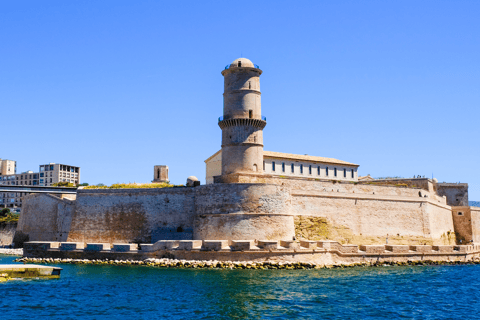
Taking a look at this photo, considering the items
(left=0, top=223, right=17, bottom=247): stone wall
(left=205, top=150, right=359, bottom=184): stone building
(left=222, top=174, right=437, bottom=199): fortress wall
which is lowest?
(left=0, top=223, right=17, bottom=247): stone wall

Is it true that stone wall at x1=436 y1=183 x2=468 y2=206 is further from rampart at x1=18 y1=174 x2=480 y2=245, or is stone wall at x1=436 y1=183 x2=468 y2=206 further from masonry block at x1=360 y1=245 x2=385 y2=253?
masonry block at x1=360 y1=245 x2=385 y2=253

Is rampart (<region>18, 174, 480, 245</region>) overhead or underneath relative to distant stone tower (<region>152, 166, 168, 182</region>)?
underneath

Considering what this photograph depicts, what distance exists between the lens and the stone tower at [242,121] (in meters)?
34.4

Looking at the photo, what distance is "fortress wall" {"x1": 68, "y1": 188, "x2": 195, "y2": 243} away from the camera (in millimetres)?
34375

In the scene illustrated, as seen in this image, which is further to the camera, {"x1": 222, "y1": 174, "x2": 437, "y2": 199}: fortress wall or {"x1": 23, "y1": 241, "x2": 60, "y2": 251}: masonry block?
{"x1": 222, "y1": 174, "x2": 437, "y2": 199}: fortress wall

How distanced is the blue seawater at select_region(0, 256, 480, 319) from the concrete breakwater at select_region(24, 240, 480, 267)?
5.33 feet

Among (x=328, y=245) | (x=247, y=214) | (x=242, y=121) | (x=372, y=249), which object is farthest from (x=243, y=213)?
(x=372, y=249)

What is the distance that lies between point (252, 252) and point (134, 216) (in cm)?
1044

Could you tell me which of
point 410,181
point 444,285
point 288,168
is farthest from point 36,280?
point 410,181

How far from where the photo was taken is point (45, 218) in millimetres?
38250

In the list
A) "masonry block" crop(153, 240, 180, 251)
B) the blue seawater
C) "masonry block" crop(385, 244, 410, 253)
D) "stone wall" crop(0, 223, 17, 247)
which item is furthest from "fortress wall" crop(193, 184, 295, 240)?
"stone wall" crop(0, 223, 17, 247)

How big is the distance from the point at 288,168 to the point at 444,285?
64.8 ft

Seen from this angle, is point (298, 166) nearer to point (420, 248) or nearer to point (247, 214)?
point (247, 214)

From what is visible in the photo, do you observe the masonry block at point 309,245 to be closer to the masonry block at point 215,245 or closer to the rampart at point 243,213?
the rampart at point 243,213
